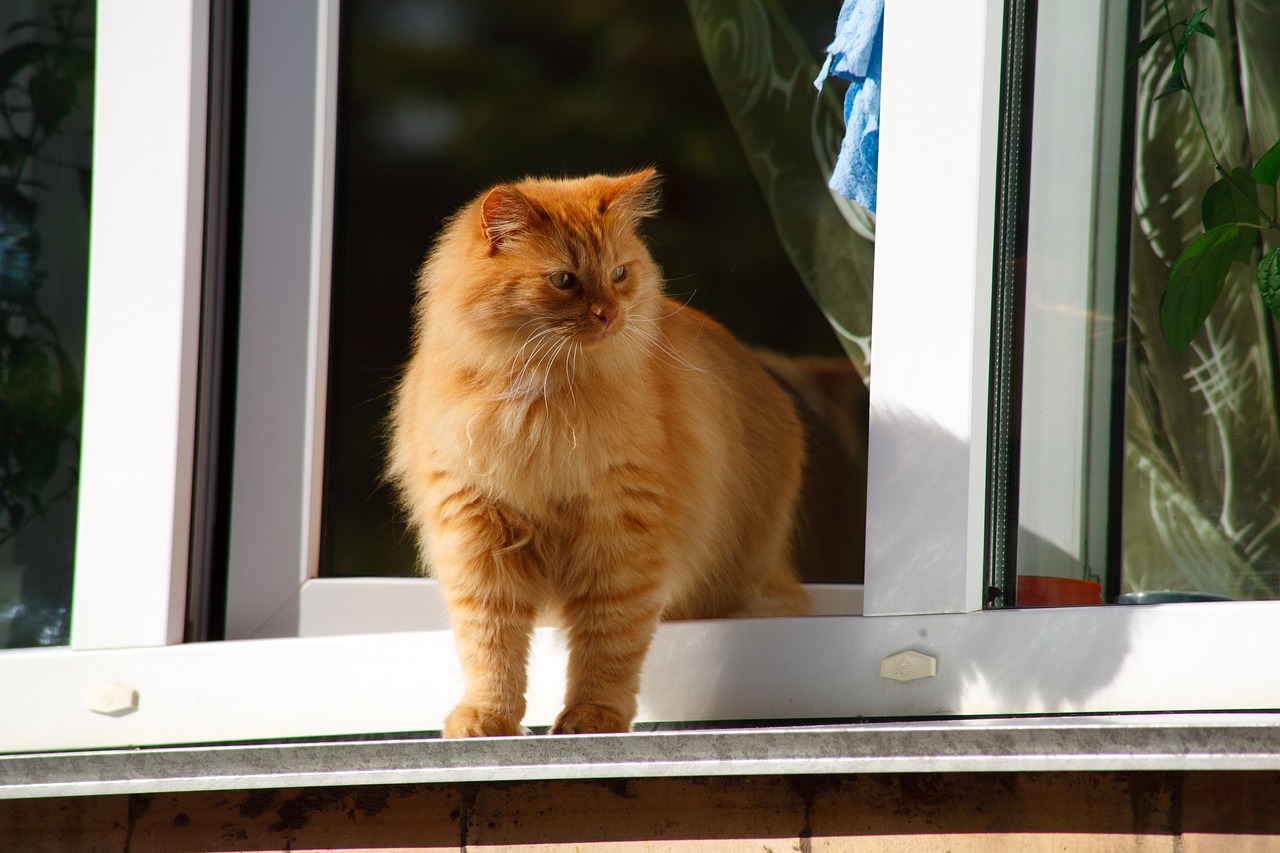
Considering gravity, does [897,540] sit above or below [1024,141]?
below

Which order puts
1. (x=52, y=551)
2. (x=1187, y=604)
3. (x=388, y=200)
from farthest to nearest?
1. (x=388, y=200)
2. (x=52, y=551)
3. (x=1187, y=604)

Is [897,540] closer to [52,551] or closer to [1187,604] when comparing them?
[1187,604]

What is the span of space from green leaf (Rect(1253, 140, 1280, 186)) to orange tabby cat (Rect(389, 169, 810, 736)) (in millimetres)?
888

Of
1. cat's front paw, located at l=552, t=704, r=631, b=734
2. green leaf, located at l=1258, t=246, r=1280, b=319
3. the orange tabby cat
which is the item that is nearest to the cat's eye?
the orange tabby cat

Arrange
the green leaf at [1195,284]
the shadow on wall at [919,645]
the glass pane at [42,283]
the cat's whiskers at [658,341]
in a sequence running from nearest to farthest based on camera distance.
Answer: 1. the shadow on wall at [919,645]
2. the green leaf at [1195,284]
3. the cat's whiskers at [658,341]
4. the glass pane at [42,283]

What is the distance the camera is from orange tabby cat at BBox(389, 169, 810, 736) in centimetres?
156

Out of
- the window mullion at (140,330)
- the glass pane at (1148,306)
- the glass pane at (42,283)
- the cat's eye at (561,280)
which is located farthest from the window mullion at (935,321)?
the glass pane at (42,283)

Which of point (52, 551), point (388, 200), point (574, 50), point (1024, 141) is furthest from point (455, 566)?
point (574, 50)

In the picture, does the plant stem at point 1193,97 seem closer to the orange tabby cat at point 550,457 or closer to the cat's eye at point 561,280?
the orange tabby cat at point 550,457

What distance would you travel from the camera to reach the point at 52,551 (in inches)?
79.2

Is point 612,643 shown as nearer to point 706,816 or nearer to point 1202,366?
point 706,816

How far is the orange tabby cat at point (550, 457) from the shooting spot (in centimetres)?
156

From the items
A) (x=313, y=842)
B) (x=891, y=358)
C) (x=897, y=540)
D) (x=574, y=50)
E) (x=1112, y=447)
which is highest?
(x=574, y=50)

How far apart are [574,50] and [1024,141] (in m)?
1.67
